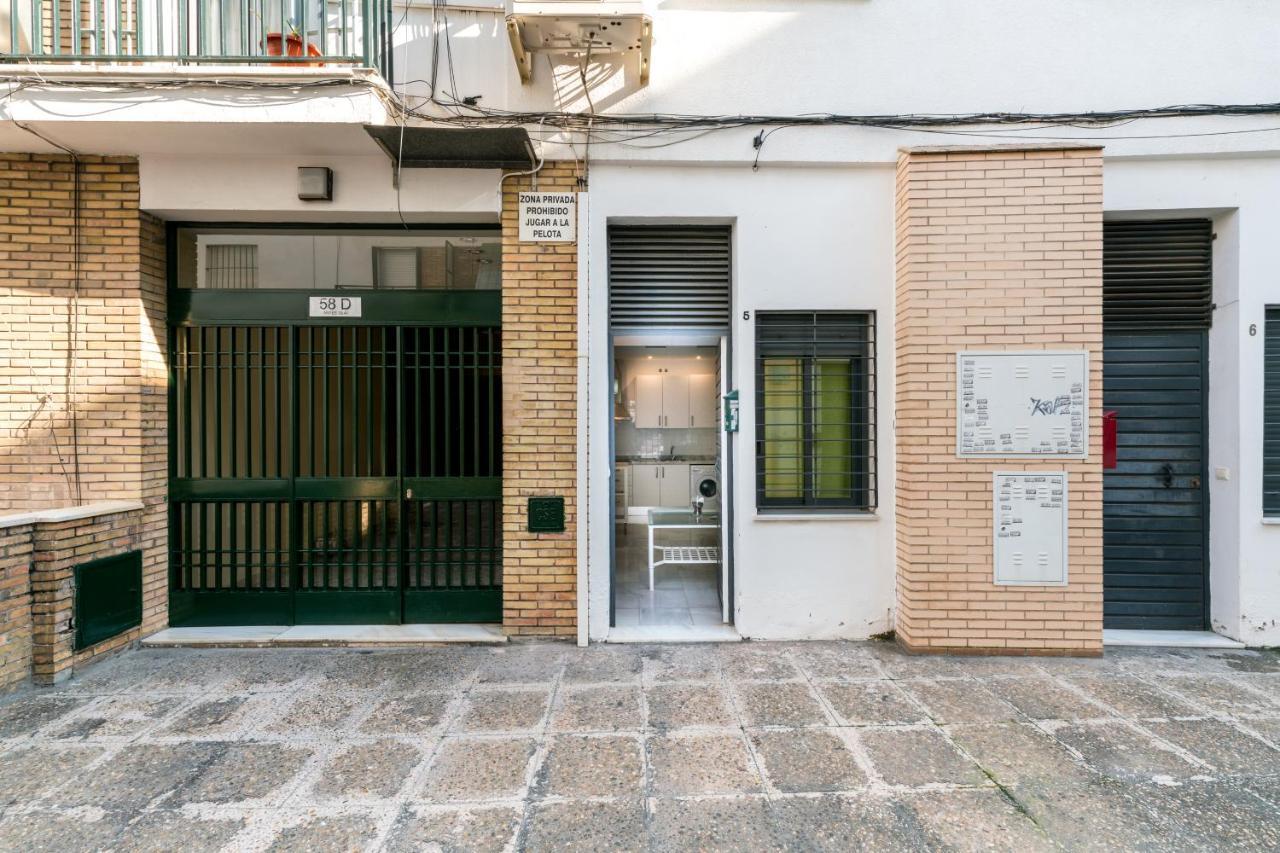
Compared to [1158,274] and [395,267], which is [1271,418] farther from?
[395,267]

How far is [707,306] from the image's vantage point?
5.14 metres

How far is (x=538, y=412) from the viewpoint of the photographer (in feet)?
15.8

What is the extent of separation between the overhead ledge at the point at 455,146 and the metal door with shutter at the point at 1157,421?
16.5ft

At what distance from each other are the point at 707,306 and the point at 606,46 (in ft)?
7.07

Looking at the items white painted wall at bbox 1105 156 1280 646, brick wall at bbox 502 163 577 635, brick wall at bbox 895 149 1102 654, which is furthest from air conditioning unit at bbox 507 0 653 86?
white painted wall at bbox 1105 156 1280 646

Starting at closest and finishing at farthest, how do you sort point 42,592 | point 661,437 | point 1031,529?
point 42,592
point 1031,529
point 661,437

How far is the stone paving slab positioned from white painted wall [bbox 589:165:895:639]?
1.49 ft

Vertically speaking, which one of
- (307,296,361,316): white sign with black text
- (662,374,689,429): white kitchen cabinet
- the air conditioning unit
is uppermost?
the air conditioning unit

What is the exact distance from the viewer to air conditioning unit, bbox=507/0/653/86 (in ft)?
13.3

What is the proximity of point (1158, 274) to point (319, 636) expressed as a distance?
7.72 meters

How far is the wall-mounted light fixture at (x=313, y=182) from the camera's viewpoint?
468 cm

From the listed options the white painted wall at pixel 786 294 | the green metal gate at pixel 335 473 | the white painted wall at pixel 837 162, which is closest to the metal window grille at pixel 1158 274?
the white painted wall at pixel 837 162

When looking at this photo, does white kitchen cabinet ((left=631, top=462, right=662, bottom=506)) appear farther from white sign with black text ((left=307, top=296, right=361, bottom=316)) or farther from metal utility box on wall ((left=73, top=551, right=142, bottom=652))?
metal utility box on wall ((left=73, top=551, right=142, bottom=652))

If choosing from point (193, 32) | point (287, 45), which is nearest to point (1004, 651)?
point (287, 45)
